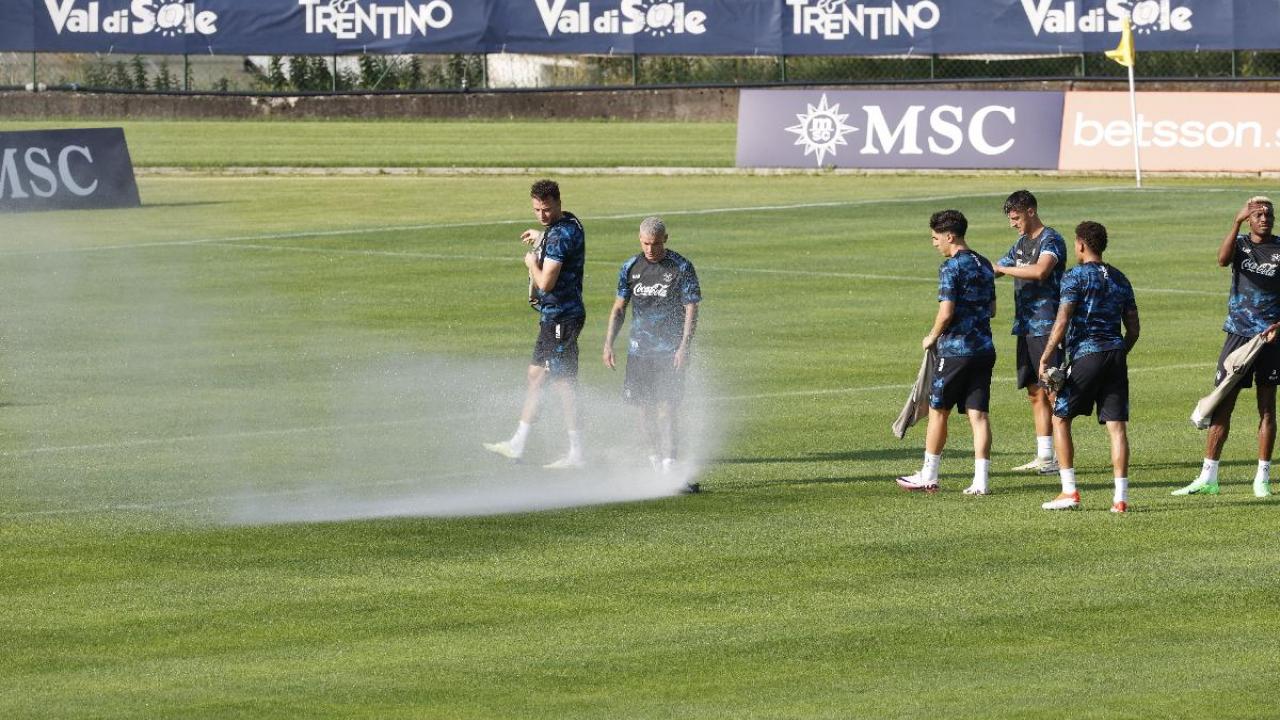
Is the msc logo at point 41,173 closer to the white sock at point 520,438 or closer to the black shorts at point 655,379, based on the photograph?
the white sock at point 520,438

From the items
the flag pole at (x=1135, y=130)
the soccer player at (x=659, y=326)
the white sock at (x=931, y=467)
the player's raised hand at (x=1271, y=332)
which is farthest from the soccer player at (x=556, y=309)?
the flag pole at (x=1135, y=130)

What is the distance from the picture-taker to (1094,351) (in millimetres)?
14312

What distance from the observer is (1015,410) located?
19234 millimetres

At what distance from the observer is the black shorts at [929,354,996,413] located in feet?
49.5

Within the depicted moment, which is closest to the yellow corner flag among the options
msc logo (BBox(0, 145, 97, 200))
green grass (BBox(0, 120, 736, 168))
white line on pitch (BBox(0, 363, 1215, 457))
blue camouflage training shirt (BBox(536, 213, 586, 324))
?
green grass (BBox(0, 120, 736, 168))

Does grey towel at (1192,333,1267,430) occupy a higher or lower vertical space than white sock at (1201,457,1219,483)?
higher

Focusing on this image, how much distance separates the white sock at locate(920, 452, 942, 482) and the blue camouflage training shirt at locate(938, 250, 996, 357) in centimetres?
67

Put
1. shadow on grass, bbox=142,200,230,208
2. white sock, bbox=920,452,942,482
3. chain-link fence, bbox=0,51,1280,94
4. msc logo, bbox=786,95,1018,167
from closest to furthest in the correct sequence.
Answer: white sock, bbox=920,452,942,482 → shadow on grass, bbox=142,200,230,208 → msc logo, bbox=786,95,1018,167 → chain-link fence, bbox=0,51,1280,94

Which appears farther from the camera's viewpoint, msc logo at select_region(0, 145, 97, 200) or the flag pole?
the flag pole

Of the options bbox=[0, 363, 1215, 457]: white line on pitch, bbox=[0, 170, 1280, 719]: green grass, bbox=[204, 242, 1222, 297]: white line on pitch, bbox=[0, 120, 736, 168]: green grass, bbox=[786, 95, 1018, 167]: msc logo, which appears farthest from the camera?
bbox=[0, 120, 736, 168]: green grass

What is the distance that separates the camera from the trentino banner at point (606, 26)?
49500mm

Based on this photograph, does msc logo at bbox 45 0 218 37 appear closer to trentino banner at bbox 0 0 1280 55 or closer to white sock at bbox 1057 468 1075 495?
trentino banner at bbox 0 0 1280 55

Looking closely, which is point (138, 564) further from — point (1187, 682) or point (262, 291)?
point (262, 291)

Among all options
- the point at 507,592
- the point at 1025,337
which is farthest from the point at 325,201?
the point at 507,592
